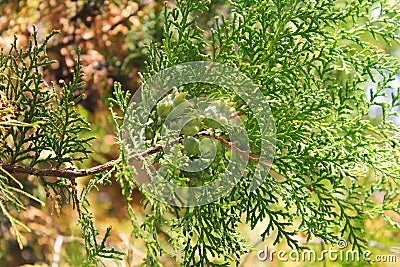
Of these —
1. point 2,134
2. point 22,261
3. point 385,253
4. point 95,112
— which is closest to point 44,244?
point 22,261

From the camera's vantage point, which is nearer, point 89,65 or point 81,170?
point 81,170

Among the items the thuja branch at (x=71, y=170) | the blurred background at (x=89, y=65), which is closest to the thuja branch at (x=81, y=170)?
the thuja branch at (x=71, y=170)

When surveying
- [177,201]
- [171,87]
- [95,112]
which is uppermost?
[95,112]

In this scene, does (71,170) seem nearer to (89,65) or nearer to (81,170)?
(81,170)

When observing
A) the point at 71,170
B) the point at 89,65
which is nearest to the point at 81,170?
the point at 71,170

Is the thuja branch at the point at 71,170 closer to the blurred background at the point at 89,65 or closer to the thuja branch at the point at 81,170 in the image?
the thuja branch at the point at 81,170

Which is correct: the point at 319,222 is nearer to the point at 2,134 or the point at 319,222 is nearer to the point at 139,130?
the point at 139,130

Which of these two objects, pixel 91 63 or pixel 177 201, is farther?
pixel 91 63

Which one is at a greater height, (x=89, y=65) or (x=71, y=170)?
(x=89, y=65)
